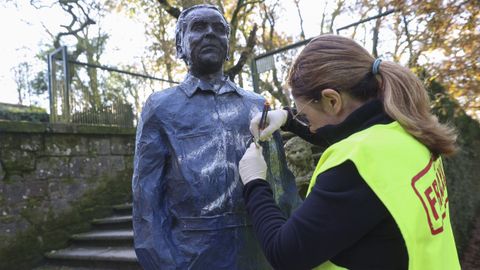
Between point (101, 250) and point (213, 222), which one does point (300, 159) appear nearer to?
point (213, 222)

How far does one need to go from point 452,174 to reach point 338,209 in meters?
3.94

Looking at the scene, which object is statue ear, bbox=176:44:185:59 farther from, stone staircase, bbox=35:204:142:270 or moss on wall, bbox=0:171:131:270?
moss on wall, bbox=0:171:131:270

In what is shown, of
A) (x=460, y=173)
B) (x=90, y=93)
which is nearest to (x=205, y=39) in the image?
(x=460, y=173)

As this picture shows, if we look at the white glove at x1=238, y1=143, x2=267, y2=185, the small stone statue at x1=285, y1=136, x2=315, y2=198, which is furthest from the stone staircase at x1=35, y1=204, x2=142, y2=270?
the white glove at x1=238, y1=143, x2=267, y2=185

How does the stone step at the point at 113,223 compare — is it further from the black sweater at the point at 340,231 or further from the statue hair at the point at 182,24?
the black sweater at the point at 340,231

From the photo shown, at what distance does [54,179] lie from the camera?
5.36 metres

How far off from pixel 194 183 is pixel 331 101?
0.59 m

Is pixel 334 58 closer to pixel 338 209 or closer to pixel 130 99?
pixel 338 209

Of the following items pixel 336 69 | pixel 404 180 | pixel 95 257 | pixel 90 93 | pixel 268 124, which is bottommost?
pixel 95 257

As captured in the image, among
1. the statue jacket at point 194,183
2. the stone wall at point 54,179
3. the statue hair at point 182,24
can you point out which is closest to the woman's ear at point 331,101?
the statue jacket at point 194,183

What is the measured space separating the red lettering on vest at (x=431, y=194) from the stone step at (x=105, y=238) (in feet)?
14.8

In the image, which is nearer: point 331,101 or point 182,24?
point 331,101

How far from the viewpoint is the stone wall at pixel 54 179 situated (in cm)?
489

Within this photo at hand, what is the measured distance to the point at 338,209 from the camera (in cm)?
104
